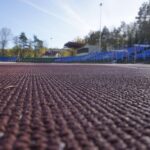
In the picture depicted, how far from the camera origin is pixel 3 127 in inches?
51.1

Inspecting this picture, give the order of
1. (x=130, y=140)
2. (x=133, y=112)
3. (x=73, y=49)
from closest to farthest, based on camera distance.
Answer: (x=130, y=140) < (x=133, y=112) < (x=73, y=49)

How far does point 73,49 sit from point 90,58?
1384 inches

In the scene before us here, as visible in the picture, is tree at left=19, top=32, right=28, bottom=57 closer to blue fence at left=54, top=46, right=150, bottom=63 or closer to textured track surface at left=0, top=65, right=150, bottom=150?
blue fence at left=54, top=46, right=150, bottom=63

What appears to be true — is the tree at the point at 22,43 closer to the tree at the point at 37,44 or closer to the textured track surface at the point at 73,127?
the tree at the point at 37,44

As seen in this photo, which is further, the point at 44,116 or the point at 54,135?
the point at 44,116

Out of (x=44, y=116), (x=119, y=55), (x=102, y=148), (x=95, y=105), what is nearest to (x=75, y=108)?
(x=95, y=105)

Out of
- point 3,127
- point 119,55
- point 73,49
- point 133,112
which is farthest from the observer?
point 73,49

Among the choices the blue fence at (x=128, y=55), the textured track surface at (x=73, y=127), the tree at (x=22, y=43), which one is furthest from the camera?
the tree at (x=22, y=43)

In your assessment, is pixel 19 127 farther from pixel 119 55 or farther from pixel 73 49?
pixel 73 49

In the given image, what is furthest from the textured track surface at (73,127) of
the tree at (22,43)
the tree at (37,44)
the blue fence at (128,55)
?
the tree at (37,44)

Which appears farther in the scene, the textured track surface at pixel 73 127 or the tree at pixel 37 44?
the tree at pixel 37 44

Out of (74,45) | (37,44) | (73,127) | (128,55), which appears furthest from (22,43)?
(73,127)

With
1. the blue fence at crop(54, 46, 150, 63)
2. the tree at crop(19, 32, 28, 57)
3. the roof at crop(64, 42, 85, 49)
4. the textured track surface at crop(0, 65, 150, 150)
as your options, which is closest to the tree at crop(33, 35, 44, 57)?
the tree at crop(19, 32, 28, 57)

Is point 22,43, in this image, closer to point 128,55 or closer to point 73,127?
point 128,55
